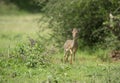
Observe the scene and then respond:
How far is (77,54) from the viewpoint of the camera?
1559 cm

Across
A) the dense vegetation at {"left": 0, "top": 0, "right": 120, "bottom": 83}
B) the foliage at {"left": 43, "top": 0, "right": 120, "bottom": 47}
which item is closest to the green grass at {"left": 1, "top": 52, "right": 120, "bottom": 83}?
the dense vegetation at {"left": 0, "top": 0, "right": 120, "bottom": 83}

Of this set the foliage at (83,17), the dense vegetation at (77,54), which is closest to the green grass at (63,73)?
the dense vegetation at (77,54)

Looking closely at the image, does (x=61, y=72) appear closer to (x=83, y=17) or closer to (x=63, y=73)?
(x=63, y=73)

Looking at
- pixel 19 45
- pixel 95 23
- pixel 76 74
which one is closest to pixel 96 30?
pixel 95 23

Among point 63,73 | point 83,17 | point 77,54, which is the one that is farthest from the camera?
point 83,17

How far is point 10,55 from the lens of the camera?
13344 mm

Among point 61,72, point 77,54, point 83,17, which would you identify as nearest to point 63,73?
point 61,72

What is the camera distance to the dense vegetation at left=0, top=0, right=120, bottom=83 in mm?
11211

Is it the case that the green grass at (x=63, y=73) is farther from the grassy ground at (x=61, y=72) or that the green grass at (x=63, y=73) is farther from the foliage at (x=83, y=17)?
the foliage at (x=83, y=17)

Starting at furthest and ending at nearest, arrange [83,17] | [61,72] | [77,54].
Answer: [83,17]
[77,54]
[61,72]

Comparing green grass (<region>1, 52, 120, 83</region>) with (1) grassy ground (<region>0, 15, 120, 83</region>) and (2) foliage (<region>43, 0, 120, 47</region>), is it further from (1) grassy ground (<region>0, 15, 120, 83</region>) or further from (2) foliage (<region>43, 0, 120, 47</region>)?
(2) foliage (<region>43, 0, 120, 47</region>)

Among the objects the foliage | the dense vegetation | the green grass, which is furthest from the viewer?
the foliage

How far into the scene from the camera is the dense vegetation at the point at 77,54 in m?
11.2

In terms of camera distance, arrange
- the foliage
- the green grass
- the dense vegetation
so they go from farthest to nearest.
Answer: the foliage < the dense vegetation < the green grass
